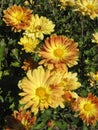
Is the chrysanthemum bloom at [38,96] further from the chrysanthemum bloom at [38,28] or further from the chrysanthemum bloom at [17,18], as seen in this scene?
the chrysanthemum bloom at [38,28]

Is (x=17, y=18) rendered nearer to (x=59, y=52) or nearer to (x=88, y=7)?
(x=59, y=52)

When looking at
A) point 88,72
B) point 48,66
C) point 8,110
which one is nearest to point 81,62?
point 88,72

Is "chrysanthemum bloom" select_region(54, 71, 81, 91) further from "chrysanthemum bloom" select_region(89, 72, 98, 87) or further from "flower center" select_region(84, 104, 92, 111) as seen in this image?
"chrysanthemum bloom" select_region(89, 72, 98, 87)

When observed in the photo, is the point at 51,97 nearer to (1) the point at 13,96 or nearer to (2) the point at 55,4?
(1) the point at 13,96

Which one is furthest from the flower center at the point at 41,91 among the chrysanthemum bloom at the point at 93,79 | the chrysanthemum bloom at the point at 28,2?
the chrysanthemum bloom at the point at 28,2

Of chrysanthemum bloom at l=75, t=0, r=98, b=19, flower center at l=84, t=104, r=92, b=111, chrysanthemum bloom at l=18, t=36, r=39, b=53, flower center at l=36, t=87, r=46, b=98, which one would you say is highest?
chrysanthemum bloom at l=75, t=0, r=98, b=19

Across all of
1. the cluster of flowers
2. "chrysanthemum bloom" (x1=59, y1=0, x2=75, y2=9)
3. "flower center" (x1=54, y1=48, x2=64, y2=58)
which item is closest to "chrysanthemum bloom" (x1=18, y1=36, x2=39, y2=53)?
the cluster of flowers
